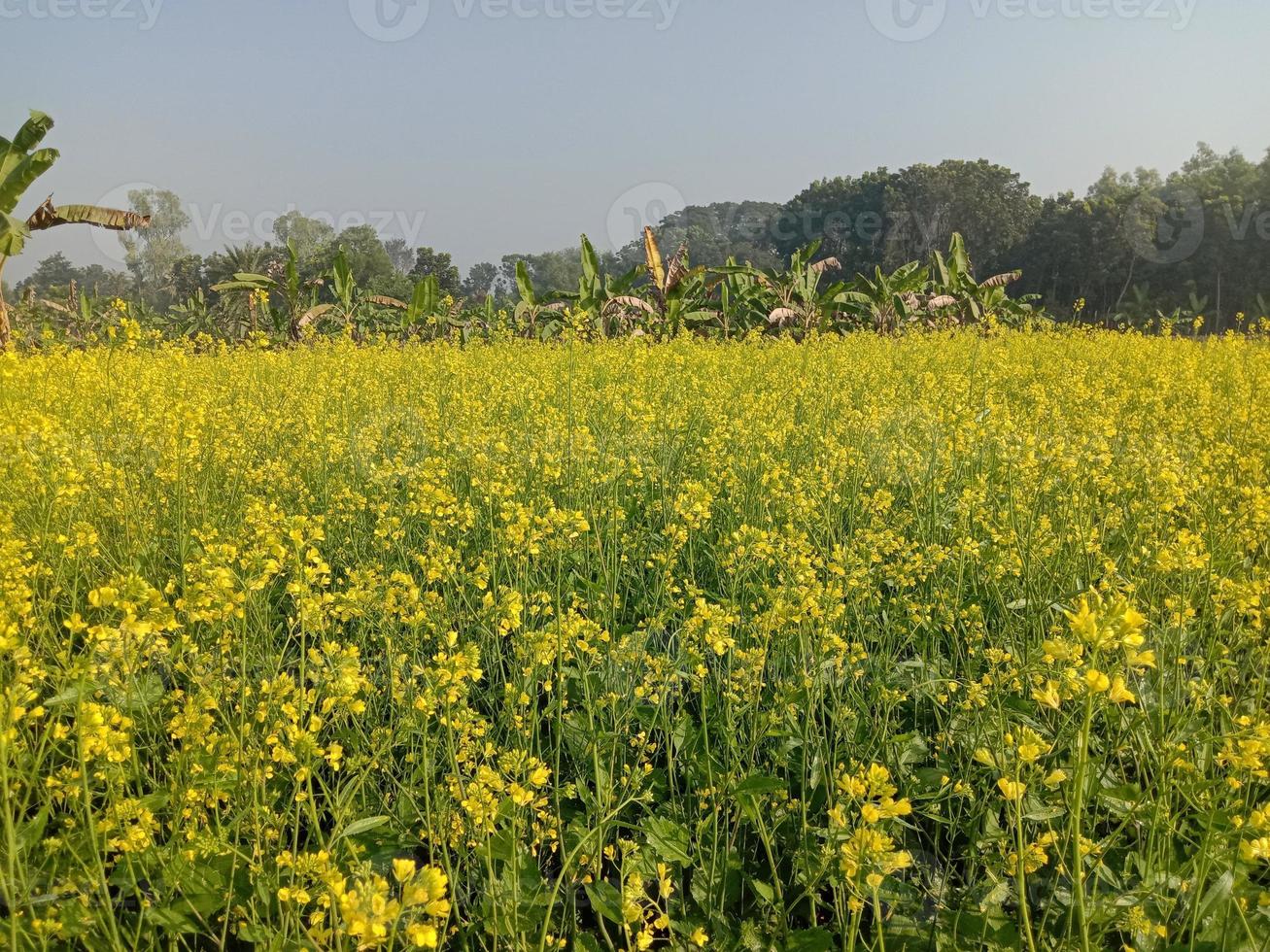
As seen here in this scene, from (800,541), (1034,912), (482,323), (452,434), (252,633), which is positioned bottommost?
(1034,912)

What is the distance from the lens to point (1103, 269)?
32.0 metres

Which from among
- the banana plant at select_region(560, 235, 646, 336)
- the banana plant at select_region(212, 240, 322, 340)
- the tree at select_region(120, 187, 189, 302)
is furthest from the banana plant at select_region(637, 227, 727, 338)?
the tree at select_region(120, 187, 189, 302)

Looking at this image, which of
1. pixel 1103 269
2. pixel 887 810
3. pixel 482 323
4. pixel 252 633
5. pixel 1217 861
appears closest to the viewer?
pixel 887 810

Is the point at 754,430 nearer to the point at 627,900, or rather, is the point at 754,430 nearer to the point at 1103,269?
the point at 627,900

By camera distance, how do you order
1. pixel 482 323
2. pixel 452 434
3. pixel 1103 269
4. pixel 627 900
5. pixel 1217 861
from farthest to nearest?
pixel 1103 269 < pixel 482 323 < pixel 452 434 < pixel 1217 861 < pixel 627 900

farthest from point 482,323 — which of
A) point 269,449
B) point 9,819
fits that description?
point 9,819

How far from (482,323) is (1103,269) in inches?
1185

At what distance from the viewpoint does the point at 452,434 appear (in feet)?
11.6

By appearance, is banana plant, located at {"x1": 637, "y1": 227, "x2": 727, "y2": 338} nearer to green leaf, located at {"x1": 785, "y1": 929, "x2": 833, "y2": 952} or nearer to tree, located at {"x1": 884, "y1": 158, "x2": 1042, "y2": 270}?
green leaf, located at {"x1": 785, "y1": 929, "x2": 833, "y2": 952}

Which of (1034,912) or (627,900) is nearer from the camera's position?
(627,900)

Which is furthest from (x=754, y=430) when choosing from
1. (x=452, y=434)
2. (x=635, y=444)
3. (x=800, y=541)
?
(x=800, y=541)

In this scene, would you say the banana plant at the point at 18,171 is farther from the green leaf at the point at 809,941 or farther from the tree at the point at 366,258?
the tree at the point at 366,258

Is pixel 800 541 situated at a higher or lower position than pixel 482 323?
lower

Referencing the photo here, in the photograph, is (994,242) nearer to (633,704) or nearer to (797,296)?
(797,296)
